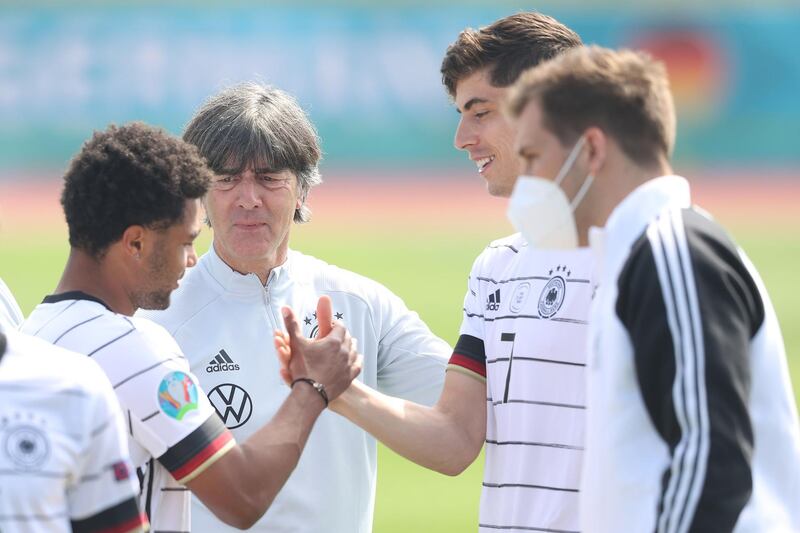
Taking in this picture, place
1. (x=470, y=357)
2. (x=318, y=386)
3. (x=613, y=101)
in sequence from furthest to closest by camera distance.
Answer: (x=470, y=357) < (x=318, y=386) < (x=613, y=101)

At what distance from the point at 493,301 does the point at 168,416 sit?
112 centimetres

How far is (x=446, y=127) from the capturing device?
22.3m

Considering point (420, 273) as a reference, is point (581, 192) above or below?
below

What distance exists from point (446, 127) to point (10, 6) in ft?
29.3

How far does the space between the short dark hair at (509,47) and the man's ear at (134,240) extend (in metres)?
1.25

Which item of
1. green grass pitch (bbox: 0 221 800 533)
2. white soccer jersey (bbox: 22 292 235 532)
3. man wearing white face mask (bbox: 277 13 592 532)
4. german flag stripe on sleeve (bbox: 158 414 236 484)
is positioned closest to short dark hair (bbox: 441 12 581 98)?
man wearing white face mask (bbox: 277 13 592 532)

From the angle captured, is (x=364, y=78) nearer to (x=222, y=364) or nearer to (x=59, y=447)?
(x=222, y=364)

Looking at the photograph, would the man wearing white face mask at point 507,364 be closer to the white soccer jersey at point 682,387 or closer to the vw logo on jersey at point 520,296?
the vw logo on jersey at point 520,296

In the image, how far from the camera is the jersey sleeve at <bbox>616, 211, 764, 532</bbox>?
2.10 metres

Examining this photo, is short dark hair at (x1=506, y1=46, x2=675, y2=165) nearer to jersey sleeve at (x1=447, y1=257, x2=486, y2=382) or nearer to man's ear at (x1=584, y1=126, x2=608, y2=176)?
man's ear at (x1=584, y1=126, x2=608, y2=176)

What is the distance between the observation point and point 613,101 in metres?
2.36

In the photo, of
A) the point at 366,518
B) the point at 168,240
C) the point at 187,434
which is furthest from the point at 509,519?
the point at 168,240

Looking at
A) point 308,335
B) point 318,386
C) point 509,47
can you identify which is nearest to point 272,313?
point 308,335

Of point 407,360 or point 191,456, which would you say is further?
point 407,360
